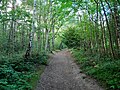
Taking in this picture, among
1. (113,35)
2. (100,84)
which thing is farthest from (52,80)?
(113,35)

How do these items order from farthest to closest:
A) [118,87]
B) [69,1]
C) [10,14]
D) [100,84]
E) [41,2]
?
[41,2] < [69,1] < [10,14] < [100,84] < [118,87]

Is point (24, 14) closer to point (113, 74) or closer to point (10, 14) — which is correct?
point (10, 14)

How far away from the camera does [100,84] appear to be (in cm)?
945

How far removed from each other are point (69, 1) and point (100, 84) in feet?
25.1

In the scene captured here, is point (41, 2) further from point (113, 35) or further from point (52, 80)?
point (52, 80)

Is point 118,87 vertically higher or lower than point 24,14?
lower

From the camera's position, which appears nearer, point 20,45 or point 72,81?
point 72,81

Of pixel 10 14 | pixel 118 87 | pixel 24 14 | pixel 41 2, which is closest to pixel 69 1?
pixel 24 14

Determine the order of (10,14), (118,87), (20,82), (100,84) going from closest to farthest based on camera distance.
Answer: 1. (20,82)
2. (118,87)
3. (100,84)
4. (10,14)

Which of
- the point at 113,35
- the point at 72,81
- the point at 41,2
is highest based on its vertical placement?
the point at 41,2

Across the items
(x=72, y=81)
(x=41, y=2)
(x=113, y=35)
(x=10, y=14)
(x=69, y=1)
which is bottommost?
(x=72, y=81)

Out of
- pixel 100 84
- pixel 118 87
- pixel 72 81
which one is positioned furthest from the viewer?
pixel 72 81

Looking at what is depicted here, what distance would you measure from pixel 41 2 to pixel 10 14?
→ 17219 mm

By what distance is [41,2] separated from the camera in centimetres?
2870
